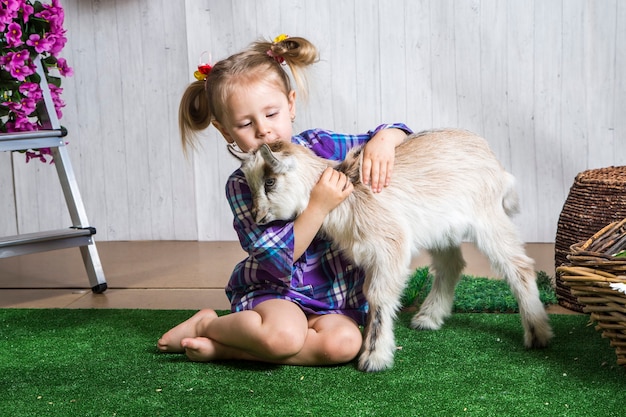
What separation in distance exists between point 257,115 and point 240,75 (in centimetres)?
13

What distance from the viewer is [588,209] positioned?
8.28 feet

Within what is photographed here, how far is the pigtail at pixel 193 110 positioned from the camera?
2.37 m

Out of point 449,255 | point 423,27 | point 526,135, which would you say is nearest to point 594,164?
point 526,135

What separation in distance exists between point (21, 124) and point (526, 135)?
228 centimetres

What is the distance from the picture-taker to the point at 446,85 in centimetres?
364

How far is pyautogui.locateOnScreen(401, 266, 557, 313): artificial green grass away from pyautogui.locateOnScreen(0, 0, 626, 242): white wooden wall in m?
0.95

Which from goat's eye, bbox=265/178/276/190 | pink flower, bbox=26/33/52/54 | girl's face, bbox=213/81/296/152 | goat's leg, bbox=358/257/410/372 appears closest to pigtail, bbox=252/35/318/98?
girl's face, bbox=213/81/296/152

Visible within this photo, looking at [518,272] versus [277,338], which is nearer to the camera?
[277,338]

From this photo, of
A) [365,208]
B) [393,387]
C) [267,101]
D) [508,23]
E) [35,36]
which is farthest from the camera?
[508,23]

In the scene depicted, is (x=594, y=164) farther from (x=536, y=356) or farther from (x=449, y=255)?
(x=536, y=356)

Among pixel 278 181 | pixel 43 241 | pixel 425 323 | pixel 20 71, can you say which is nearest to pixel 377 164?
pixel 278 181

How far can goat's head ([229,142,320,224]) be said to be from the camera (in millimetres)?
1921

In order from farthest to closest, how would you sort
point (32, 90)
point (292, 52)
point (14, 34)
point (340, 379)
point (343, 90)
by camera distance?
point (343, 90)
point (32, 90)
point (14, 34)
point (292, 52)
point (340, 379)

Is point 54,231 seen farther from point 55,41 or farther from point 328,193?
point 328,193
